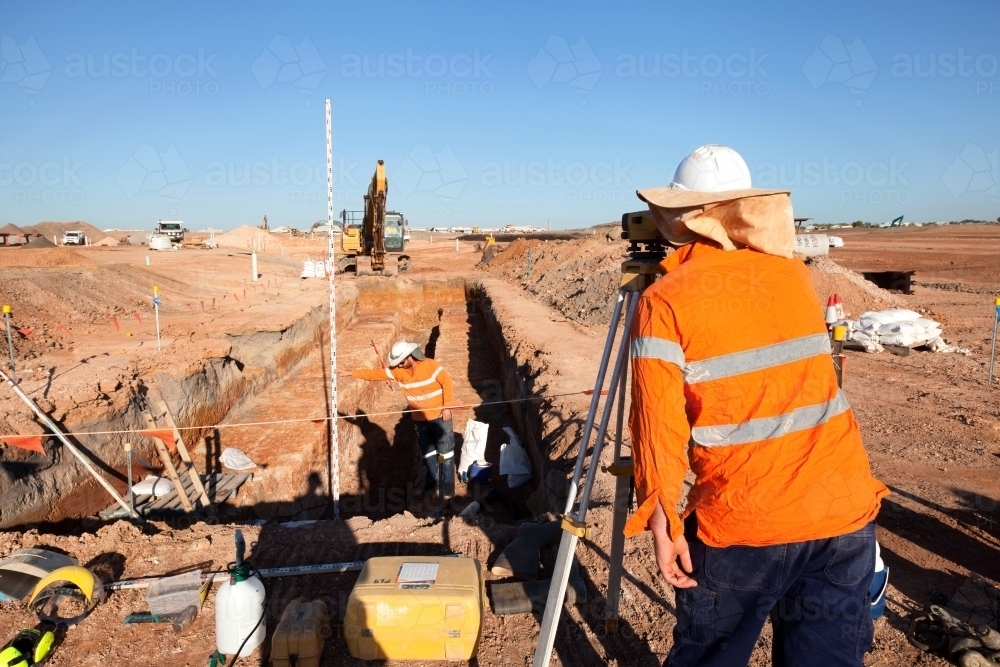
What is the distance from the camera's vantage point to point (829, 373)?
64.9 inches

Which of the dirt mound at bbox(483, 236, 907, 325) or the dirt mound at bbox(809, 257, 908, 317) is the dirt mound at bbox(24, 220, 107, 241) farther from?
the dirt mound at bbox(809, 257, 908, 317)

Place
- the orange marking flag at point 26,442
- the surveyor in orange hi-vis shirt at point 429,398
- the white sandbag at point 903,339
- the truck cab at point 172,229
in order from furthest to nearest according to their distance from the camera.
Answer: the truck cab at point 172,229, the white sandbag at point 903,339, the surveyor in orange hi-vis shirt at point 429,398, the orange marking flag at point 26,442

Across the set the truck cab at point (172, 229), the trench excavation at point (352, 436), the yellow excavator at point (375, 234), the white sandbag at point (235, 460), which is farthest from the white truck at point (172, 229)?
the white sandbag at point (235, 460)

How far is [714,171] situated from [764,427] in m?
0.72

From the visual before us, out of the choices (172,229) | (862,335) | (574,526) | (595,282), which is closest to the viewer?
(574,526)

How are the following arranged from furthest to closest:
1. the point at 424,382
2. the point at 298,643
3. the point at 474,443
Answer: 1. the point at 474,443
2. the point at 424,382
3. the point at 298,643

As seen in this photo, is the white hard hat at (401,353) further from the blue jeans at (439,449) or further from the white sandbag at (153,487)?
the white sandbag at (153,487)

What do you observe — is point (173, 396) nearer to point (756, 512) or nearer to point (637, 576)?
point (637, 576)

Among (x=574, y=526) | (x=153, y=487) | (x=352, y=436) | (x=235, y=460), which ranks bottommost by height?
(x=352, y=436)

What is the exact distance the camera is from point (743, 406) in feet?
5.24

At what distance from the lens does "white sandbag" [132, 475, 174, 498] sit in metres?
5.95

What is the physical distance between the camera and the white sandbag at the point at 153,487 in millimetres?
5949

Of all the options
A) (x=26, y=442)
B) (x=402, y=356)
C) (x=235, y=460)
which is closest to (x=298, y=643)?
(x=402, y=356)

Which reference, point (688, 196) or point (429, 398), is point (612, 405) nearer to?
point (688, 196)
